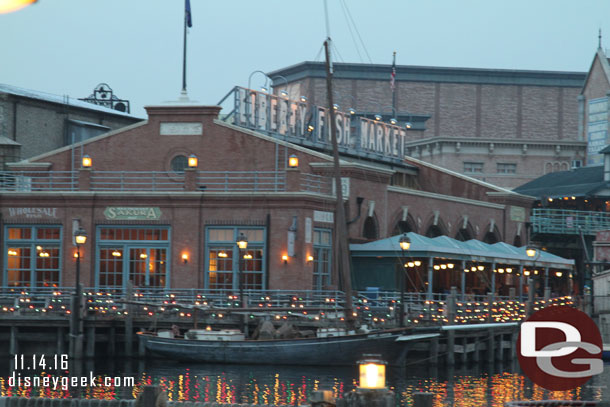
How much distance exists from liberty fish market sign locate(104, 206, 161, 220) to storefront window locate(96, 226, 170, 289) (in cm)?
56

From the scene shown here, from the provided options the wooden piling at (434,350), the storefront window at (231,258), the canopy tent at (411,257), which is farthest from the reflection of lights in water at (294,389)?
the canopy tent at (411,257)

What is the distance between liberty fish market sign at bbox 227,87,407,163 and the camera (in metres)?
59.0

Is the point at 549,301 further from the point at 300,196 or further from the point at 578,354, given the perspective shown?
the point at 578,354

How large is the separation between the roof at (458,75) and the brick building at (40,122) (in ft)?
154

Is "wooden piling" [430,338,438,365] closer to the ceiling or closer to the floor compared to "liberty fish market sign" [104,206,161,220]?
A: closer to the floor

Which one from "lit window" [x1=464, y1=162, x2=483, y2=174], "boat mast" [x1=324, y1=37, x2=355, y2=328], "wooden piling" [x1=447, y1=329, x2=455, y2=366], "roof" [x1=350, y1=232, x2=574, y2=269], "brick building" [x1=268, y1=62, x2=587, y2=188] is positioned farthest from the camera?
"brick building" [x1=268, y1=62, x2=587, y2=188]

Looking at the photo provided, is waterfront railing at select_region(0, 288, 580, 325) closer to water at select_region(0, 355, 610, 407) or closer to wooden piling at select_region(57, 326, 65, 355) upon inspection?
wooden piling at select_region(57, 326, 65, 355)

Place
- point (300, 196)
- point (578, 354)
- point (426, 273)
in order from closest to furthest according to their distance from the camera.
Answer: point (578, 354)
point (300, 196)
point (426, 273)

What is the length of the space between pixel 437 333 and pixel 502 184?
6398 centimetres

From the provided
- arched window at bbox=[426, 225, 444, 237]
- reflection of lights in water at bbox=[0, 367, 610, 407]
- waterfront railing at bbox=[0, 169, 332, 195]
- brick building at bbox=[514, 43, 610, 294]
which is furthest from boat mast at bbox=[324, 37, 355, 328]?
brick building at bbox=[514, 43, 610, 294]

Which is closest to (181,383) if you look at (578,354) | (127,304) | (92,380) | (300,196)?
(92,380)

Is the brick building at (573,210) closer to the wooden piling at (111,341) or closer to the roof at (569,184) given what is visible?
the roof at (569,184)

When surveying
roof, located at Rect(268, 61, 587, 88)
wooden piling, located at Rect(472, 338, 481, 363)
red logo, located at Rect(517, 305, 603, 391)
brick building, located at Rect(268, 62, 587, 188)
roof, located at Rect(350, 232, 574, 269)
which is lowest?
wooden piling, located at Rect(472, 338, 481, 363)

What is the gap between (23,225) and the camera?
5372 cm
